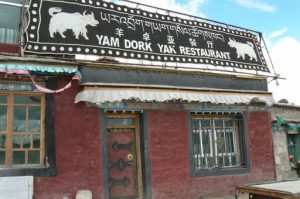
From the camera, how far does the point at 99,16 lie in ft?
32.2

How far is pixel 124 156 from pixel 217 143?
11.2 ft

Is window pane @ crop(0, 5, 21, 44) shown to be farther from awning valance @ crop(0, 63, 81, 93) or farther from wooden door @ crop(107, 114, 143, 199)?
wooden door @ crop(107, 114, 143, 199)

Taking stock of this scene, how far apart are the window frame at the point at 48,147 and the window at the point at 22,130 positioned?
0.38 ft

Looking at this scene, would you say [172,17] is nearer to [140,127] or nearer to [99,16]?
[99,16]

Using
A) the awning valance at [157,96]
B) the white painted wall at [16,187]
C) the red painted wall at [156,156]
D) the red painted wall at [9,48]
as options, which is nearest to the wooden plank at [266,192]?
the awning valance at [157,96]

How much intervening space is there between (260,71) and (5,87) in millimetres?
9088

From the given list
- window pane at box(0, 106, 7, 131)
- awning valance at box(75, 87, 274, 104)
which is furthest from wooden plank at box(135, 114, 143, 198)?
window pane at box(0, 106, 7, 131)

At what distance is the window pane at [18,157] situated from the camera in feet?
27.4

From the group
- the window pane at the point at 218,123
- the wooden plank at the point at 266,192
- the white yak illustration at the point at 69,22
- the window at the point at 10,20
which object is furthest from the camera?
the window pane at the point at 218,123

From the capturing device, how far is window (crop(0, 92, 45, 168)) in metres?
8.30

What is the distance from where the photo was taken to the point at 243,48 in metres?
12.9

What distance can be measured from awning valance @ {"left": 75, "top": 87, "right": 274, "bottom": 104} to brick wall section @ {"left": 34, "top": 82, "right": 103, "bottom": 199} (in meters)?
0.41

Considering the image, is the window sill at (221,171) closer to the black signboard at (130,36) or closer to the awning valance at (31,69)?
the black signboard at (130,36)

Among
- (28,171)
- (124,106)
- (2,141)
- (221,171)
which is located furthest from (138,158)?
(2,141)
